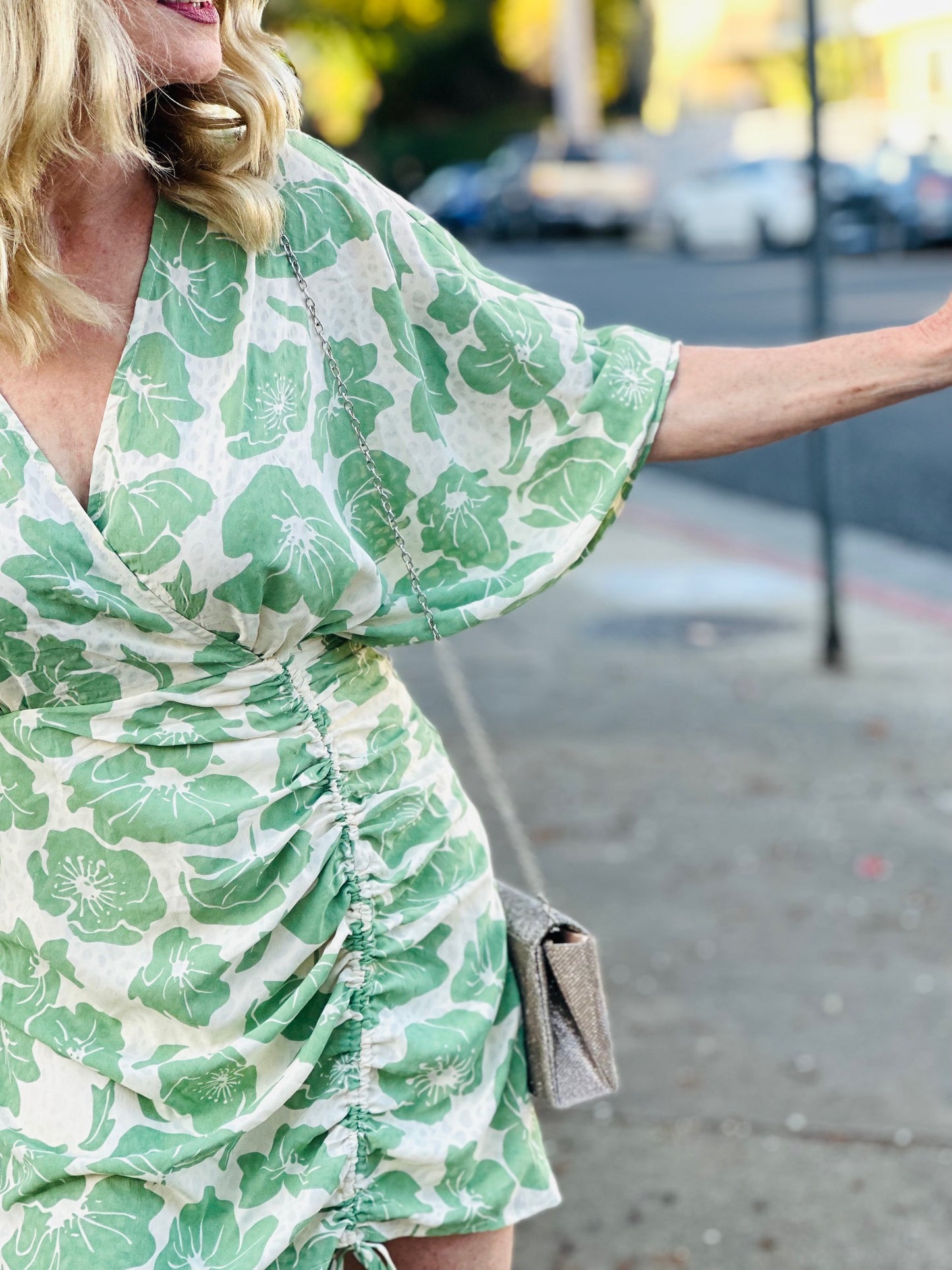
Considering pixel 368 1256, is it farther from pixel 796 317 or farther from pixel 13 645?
pixel 796 317

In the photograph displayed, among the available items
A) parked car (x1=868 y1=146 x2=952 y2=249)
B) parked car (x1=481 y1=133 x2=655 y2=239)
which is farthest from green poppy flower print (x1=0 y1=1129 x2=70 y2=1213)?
parked car (x1=481 y1=133 x2=655 y2=239)

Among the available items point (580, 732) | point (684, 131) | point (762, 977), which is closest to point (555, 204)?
point (684, 131)

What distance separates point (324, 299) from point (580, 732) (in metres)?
4.10

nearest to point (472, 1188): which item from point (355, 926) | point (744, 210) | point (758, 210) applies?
point (355, 926)

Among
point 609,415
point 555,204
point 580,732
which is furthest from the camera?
point 555,204

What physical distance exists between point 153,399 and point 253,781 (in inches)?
15.2

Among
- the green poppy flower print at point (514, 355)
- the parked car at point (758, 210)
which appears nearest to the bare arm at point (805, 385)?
the green poppy flower print at point (514, 355)

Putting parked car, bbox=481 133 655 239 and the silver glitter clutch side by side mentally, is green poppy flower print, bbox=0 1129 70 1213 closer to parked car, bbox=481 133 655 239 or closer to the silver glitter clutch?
the silver glitter clutch

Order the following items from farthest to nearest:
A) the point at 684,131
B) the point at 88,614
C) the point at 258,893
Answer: the point at 684,131 → the point at 258,893 → the point at 88,614

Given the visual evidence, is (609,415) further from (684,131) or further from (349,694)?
(684,131)

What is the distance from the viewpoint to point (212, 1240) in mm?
1765

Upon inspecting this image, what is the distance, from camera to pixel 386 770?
6.12 ft

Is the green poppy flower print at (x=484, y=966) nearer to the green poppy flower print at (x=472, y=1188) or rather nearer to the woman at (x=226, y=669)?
the woman at (x=226, y=669)

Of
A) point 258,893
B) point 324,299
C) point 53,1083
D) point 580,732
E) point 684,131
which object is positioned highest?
point 324,299
